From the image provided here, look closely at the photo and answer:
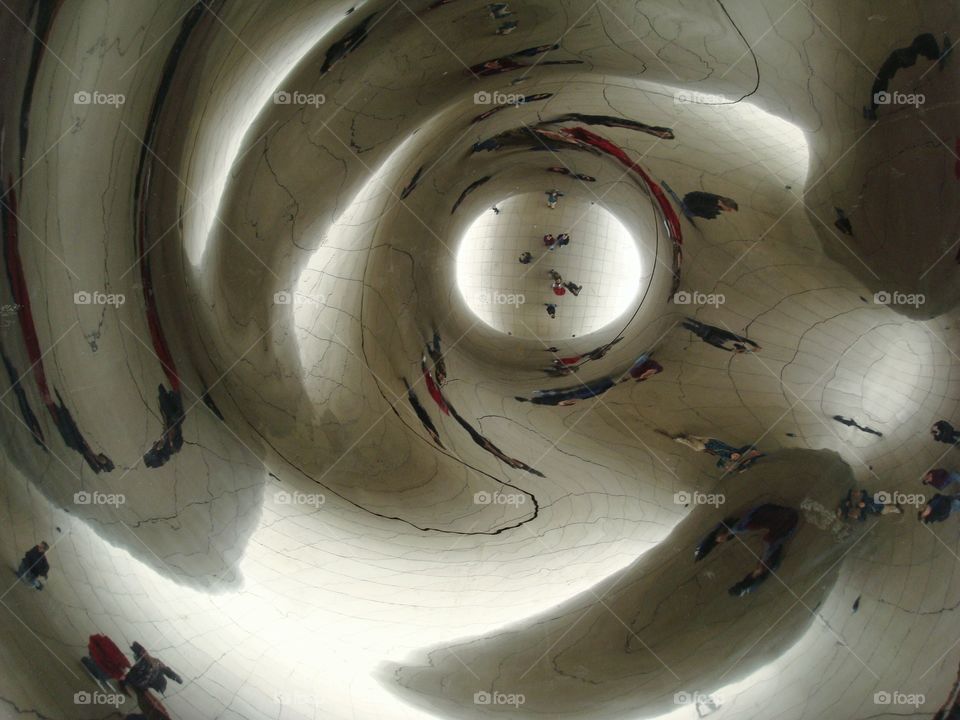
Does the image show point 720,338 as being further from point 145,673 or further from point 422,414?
point 145,673

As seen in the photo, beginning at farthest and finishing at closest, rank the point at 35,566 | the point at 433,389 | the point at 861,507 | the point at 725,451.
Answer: the point at 433,389 → the point at 725,451 → the point at 861,507 → the point at 35,566

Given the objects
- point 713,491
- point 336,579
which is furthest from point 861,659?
point 336,579

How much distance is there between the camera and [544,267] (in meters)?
1.30

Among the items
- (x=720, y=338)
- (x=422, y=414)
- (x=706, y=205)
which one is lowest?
(x=422, y=414)

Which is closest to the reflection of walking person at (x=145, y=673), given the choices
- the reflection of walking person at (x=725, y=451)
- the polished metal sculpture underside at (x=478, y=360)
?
the polished metal sculpture underside at (x=478, y=360)

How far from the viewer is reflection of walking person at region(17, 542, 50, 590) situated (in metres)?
0.91

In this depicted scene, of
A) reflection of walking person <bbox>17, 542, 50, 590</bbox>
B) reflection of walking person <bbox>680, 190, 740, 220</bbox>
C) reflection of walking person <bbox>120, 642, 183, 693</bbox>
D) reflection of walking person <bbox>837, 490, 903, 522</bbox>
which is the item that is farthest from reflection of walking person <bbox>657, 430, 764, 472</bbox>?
reflection of walking person <bbox>17, 542, 50, 590</bbox>

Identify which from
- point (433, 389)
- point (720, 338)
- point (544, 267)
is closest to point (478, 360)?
point (433, 389)

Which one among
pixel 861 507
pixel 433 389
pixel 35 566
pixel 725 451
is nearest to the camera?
pixel 35 566

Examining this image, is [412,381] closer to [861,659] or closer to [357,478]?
[357,478]

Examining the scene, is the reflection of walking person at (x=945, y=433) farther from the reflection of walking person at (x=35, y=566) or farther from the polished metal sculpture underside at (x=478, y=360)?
the reflection of walking person at (x=35, y=566)

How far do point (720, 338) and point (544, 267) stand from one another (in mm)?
353

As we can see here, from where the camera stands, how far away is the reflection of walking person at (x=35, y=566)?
915 millimetres

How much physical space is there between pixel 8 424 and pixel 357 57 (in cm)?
74
